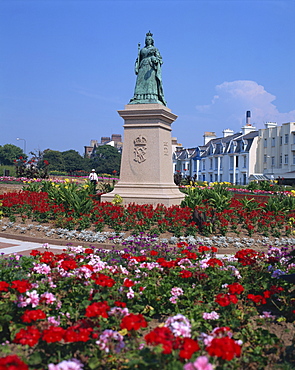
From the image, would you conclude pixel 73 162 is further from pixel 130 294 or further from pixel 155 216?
pixel 130 294

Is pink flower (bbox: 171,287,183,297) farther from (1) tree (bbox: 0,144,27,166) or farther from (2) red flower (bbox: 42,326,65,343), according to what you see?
(1) tree (bbox: 0,144,27,166)

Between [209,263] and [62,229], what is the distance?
579 cm

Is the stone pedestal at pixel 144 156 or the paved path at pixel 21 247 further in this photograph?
the stone pedestal at pixel 144 156

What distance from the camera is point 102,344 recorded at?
120 inches

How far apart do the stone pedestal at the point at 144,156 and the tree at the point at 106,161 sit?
6990cm


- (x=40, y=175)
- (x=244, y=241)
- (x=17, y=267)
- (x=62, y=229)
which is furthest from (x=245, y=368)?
(x=40, y=175)

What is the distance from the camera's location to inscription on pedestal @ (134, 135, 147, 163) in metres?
13.3

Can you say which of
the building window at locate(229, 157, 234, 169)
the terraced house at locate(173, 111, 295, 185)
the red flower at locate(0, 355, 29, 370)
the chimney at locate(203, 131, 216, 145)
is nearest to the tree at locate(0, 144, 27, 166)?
the chimney at locate(203, 131, 216, 145)

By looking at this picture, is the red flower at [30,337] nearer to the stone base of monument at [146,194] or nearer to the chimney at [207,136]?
the stone base of monument at [146,194]

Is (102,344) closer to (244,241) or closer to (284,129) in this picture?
(244,241)

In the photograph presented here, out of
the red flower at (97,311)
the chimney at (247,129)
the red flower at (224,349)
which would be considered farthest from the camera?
the chimney at (247,129)

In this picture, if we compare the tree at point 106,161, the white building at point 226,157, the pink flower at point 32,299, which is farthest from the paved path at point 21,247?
the tree at point 106,161

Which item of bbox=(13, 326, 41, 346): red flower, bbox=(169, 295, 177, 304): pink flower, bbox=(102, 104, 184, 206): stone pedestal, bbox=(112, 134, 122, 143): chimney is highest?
bbox=(112, 134, 122, 143): chimney

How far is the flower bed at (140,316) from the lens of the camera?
9.61 feet
